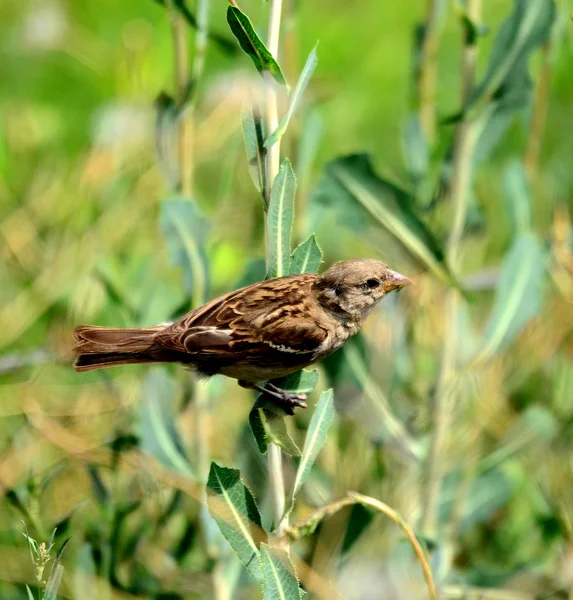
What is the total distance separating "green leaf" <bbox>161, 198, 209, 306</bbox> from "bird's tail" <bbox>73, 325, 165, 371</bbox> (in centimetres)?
42

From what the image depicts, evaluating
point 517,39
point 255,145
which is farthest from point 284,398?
point 517,39

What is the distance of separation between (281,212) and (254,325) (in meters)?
0.40

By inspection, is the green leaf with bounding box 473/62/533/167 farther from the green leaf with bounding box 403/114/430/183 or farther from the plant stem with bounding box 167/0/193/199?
the plant stem with bounding box 167/0/193/199

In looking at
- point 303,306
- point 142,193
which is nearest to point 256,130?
point 303,306

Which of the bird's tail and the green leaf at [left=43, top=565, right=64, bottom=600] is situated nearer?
the green leaf at [left=43, top=565, right=64, bottom=600]

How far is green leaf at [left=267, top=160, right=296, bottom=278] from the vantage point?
172cm

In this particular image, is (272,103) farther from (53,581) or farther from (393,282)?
(53,581)

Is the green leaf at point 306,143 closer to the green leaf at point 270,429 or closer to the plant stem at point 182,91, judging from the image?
the plant stem at point 182,91

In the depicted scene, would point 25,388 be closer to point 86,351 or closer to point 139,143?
point 139,143

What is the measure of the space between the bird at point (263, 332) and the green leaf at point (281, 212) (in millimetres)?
182

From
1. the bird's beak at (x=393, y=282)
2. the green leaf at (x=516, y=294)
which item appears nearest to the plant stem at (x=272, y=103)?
the bird's beak at (x=393, y=282)

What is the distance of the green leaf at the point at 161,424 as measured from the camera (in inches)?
104

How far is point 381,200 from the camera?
2545 millimetres

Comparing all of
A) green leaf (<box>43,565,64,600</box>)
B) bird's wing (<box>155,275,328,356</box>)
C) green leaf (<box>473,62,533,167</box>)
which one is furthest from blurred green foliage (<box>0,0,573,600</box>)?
green leaf (<box>43,565,64,600</box>)
